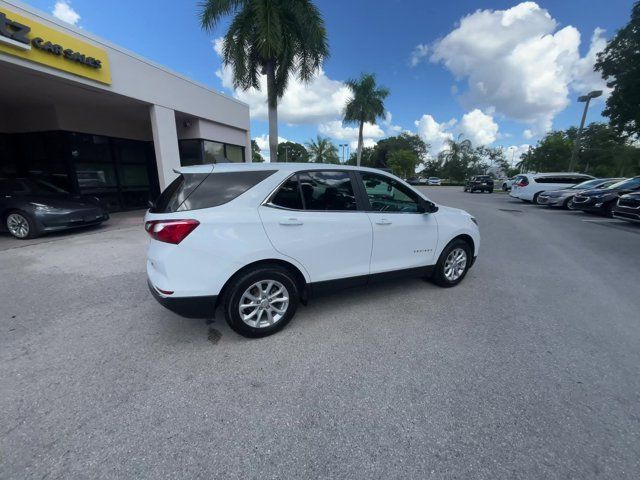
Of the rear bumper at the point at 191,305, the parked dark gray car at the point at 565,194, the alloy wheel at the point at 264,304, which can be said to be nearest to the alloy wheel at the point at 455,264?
the alloy wheel at the point at 264,304

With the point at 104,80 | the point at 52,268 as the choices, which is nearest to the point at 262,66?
the point at 104,80

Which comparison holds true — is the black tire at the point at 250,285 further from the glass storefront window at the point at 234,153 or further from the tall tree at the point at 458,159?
the tall tree at the point at 458,159

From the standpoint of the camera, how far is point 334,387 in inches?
88.5

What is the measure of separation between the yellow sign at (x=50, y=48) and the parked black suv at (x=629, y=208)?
15.7m

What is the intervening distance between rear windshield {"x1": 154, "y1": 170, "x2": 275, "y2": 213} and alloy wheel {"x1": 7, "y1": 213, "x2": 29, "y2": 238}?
6.49m

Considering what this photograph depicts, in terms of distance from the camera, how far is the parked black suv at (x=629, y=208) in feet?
28.0

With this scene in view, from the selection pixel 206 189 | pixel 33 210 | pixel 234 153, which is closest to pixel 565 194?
pixel 234 153

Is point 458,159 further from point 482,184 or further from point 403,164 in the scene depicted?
point 482,184

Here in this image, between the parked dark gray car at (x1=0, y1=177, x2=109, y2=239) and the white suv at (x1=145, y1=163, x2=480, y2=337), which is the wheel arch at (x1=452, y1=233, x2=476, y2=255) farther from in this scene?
the parked dark gray car at (x1=0, y1=177, x2=109, y2=239)

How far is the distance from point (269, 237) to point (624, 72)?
3180cm

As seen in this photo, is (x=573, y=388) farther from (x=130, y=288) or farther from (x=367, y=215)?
(x=130, y=288)

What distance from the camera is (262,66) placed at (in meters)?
12.7

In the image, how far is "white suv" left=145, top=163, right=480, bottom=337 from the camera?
2.54m

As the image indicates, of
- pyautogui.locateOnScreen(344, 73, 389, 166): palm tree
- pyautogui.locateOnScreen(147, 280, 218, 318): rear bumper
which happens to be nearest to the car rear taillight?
pyautogui.locateOnScreen(147, 280, 218, 318): rear bumper
